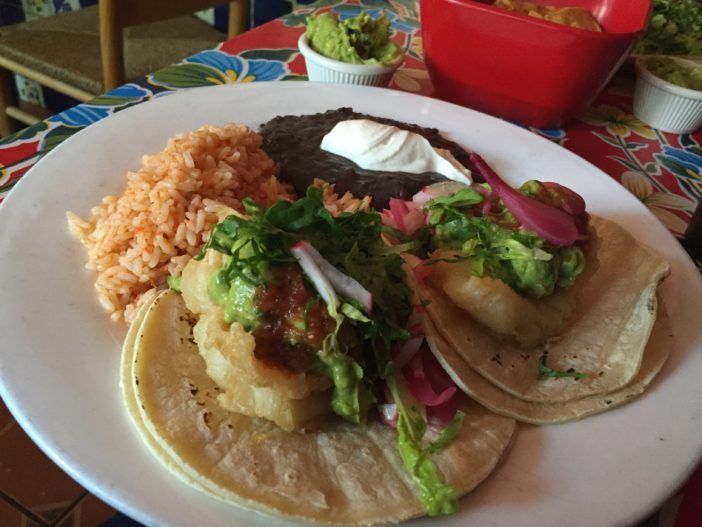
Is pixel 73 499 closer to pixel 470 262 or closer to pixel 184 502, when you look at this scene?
pixel 184 502

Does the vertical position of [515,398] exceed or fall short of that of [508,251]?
it falls short

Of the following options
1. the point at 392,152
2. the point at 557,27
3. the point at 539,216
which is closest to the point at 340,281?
the point at 539,216

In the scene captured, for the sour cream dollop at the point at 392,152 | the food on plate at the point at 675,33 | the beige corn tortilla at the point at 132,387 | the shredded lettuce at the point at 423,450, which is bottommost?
the beige corn tortilla at the point at 132,387

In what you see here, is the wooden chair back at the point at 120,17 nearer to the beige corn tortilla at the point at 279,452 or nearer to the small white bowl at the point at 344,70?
the small white bowl at the point at 344,70

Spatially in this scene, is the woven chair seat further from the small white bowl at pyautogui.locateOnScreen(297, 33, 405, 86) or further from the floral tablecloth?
the small white bowl at pyautogui.locateOnScreen(297, 33, 405, 86)

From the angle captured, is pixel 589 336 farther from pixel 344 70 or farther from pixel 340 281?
pixel 344 70

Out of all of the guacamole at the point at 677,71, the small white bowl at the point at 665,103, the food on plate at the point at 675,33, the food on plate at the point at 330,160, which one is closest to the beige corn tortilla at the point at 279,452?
the food on plate at the point at 330,160
